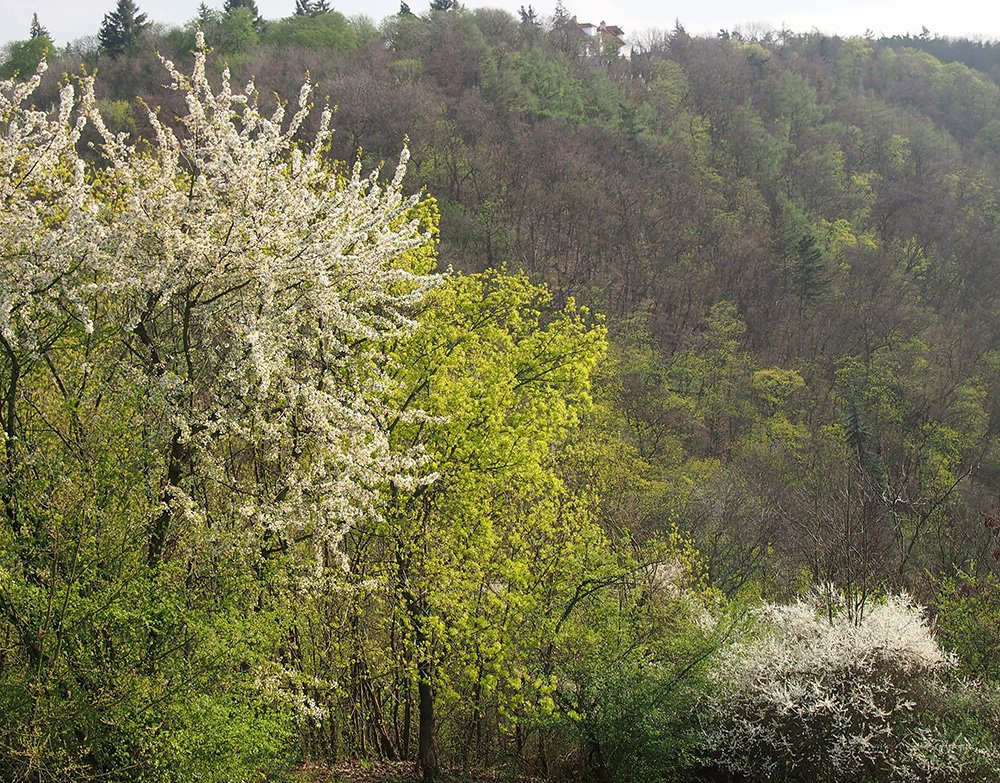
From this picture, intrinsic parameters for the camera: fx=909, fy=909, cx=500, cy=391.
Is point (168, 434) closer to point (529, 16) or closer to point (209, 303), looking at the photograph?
point (209, 303)

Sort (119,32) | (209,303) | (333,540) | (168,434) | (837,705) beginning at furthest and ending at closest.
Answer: (119,32) < (837,705) < (333,540) < (209,303) < (168,434)

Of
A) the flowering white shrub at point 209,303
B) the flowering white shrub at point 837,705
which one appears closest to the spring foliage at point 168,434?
the flowering white shrub at point 209,303

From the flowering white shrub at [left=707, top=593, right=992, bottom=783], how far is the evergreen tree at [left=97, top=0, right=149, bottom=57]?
6355 cm

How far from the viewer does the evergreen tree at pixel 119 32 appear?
62.6 meters

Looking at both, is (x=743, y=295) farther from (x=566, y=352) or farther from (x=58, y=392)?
(x=58, y=392)

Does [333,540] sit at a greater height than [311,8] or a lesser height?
lesser

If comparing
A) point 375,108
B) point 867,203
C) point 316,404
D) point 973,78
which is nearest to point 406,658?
point 316,404

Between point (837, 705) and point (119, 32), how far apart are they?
66.5 meters

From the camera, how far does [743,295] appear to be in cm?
5409

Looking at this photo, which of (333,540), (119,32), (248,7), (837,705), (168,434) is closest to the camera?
(168,434)

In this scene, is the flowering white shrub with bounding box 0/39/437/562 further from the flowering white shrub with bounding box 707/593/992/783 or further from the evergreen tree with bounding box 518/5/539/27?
the evergreen tree with bounding box 518/5/539/27

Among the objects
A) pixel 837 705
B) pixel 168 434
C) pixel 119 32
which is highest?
pixel 119 32

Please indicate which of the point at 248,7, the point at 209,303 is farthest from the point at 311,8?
the point at 209,303

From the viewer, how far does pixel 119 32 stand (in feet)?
207
